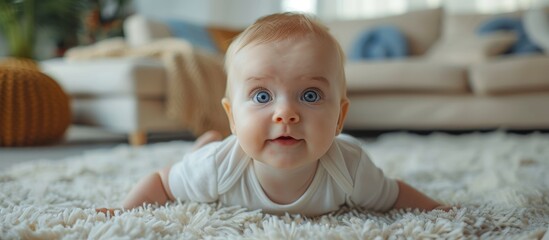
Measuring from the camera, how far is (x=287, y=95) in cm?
61

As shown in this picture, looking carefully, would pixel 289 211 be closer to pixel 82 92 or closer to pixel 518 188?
pixel 518 188

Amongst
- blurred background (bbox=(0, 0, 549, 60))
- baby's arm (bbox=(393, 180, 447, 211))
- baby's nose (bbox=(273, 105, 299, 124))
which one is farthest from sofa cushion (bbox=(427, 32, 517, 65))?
baby's nose (bbox=(273, 105, 299, 124))

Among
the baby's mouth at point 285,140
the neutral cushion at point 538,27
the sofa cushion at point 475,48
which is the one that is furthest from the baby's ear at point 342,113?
the neutral cushion at point 538,27

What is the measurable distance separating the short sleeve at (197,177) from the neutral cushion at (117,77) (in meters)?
1.28

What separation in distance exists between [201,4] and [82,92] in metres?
2.49

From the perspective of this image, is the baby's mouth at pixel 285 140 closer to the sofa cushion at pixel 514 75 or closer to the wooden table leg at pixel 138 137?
the wooden table leg at pixel 138 137

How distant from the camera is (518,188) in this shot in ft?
2.83

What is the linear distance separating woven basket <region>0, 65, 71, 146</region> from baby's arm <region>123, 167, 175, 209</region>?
1389 mm

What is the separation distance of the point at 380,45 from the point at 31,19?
2444 millimetres

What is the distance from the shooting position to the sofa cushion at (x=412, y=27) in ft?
10.1

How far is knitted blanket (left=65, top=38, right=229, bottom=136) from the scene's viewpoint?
2035 mm

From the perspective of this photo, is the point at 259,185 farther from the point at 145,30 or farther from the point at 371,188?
the point at 145,30

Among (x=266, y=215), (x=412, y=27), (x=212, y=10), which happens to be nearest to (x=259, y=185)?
(x=266, y=215)

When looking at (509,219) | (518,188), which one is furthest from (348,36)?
(509,219)
